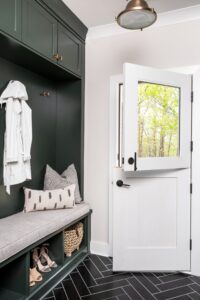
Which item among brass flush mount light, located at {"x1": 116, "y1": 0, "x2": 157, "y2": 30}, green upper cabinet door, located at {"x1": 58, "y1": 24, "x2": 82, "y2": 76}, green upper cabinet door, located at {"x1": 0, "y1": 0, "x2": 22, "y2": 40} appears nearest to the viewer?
brass flush mount light, located at {"x1": 116, "y1": 0, "x2": 157, "y2": 30}

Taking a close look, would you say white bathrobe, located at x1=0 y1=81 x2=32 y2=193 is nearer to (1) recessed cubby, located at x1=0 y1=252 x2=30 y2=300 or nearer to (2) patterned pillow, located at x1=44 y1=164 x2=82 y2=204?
(2) patterned pillow, located at x1=44 y1=164 x2=82 y2=204

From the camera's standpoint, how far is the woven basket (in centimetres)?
257

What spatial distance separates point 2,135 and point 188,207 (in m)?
2.02

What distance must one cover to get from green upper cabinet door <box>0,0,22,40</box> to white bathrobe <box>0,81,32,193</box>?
50 centimetres

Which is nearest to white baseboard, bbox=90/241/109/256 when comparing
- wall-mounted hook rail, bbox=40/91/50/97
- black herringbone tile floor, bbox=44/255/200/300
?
black herringbone tile floor, bbox=44/255/200/300

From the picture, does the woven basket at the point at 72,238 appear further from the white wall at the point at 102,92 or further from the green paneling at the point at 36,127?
the green paneling at the point at 36,127

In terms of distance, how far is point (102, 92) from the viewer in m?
2.98

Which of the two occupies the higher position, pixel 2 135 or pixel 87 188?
pixel 2 135

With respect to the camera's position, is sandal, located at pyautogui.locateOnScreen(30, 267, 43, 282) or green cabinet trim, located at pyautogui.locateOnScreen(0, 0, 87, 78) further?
sandal, located at pyautogui.locateOnScreen(30, 267, 43, 282)

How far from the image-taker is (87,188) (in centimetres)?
306

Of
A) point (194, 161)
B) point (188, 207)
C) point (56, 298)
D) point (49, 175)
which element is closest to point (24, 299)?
point (56, 298)

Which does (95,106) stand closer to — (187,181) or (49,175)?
(49,175)

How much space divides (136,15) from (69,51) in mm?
1156

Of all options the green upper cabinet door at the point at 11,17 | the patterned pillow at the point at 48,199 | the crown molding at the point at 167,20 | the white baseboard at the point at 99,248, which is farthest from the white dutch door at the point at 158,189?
the green upper cabinet door at the point at 11,17
